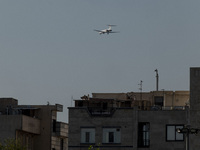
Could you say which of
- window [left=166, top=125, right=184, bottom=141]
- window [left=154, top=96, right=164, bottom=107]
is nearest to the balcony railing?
window [left=166, top=125, right=184, bottom=141]

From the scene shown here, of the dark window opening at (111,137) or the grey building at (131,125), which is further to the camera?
the dark window opening at (111,137)

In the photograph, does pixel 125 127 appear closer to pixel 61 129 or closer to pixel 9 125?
pixel 9 125

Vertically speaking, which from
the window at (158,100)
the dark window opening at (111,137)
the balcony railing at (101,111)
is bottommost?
the dark window opening at (111,137)

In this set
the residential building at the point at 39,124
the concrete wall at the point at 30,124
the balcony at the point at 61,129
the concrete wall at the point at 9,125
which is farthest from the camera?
the balcony at the point at 61,129

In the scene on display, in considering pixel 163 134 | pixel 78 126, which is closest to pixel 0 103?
pixel 78 126

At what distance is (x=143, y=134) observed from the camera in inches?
3716

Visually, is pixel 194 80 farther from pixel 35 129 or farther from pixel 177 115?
pixel 35 129

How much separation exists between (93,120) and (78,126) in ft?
6.39

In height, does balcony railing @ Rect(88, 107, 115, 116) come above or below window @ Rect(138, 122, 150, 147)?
above

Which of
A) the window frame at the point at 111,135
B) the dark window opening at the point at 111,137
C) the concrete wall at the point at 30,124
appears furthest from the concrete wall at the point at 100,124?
the concrete wall at the point at 30,124

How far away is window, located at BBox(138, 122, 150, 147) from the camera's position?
9419 cm

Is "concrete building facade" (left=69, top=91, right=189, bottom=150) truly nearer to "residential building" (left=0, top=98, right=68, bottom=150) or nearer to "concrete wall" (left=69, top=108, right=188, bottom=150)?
"concrete wall" (left=69, top=108, right=188, bottom=150)

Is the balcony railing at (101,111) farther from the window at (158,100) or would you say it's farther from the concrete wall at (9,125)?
the window at (158,100)

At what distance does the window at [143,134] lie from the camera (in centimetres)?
9419
